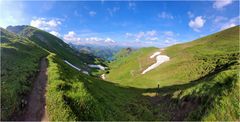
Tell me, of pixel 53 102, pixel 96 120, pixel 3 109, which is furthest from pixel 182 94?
pixel 3 109

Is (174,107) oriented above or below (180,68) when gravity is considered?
below

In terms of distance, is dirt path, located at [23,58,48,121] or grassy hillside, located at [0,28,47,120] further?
grassy hillside, located at [0,28,47,120]

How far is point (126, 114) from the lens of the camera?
85.2 feet

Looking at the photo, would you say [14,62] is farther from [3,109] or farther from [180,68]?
[180,68]

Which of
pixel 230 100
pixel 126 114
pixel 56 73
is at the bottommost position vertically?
pixel 126 114

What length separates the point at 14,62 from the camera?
3042cm

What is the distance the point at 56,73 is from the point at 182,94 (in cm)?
2062

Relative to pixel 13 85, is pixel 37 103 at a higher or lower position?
lower

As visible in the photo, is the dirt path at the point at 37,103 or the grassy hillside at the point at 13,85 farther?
the grassy hillside at the point at 13,85

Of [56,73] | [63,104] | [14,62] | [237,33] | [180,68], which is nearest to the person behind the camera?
[63,104]

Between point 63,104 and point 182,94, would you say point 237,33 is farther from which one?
point 63,104

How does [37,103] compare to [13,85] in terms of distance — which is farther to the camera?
[13,85]

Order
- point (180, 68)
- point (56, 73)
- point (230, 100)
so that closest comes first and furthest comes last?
point (230, 100)
point (56, 73)
point (180, 68)

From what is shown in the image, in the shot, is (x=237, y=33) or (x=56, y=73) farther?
(x=237, y=33)
